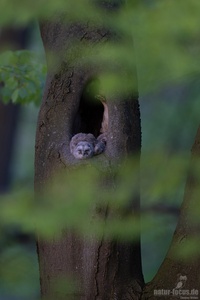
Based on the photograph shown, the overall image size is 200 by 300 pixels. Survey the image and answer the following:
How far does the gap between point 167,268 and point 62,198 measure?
1.98 feet

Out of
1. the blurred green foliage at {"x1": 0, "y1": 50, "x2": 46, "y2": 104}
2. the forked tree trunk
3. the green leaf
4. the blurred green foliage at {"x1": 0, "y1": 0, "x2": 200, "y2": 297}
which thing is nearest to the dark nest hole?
the forked tree trunk

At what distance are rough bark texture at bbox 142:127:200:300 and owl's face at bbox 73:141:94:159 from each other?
48 centimetres

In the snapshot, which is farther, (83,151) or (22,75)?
(22,75)

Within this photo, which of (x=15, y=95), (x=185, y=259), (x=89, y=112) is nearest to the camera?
(x=185, y=259)

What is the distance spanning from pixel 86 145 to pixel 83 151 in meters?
0.04

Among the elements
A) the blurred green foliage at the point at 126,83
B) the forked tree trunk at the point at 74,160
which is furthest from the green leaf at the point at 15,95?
the forked tree trunk at the point at 74,160

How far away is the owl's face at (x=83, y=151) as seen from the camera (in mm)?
3472

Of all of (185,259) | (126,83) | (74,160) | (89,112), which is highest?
(126,83)

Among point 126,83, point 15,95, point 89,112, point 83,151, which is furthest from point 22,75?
→ point 83,151

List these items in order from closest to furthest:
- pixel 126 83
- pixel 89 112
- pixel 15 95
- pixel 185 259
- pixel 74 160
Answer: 1. pixel 185 259
2. pixel 74 160
3. pixel 126 83
4. pixel 89 112
5. pixel 15 95

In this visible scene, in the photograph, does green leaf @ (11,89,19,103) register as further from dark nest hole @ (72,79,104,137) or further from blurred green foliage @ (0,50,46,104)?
dark nest hole @ (72,79,104,137)

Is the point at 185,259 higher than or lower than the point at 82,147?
lower

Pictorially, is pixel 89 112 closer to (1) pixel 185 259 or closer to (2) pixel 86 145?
(2) pixel 86 145

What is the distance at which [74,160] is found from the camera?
3465 mm
